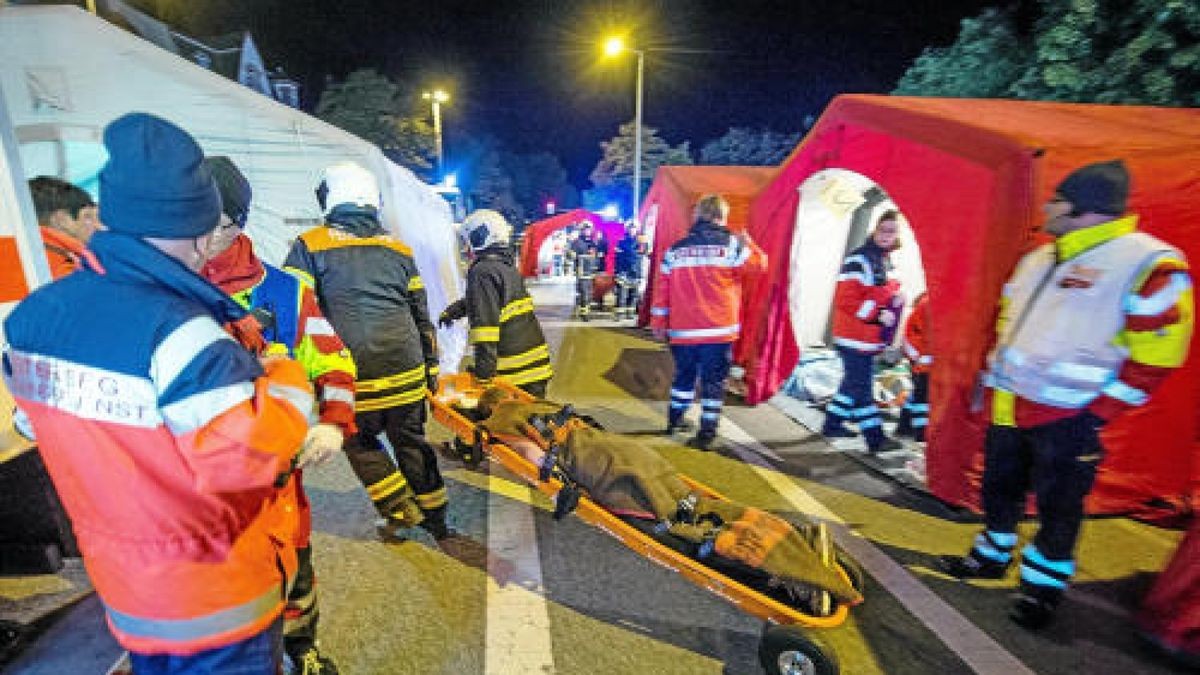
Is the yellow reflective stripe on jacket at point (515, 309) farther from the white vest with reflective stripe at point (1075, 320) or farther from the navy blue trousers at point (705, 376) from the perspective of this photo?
the white vest with reflective stripe at point (1075, 320)

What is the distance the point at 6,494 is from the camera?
115 inches

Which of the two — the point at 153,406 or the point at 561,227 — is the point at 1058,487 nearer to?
the point at 153,406

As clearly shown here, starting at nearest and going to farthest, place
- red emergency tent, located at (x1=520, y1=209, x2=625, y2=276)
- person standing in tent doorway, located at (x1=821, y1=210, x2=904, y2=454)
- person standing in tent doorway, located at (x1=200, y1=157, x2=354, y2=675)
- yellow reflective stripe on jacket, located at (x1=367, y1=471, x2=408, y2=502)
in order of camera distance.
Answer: person standing in tent doorway, located at (x1=200, y1=157, x2=354, y2=675), yellow reflective stripe on jacket, located at (x1=367, y1=471, x2=408, y2=502), person standing in tent doorway, located at (x1=821, y1=210, x2=904, y2=454), red emergency tent, located at (x1=520, y1=209, x2=625, y2=276)

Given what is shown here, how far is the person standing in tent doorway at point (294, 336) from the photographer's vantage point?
1953mm

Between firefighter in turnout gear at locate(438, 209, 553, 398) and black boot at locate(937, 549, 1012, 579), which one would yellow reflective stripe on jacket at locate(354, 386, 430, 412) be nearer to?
firefighter in turnout gear at locate(438, 209, 553, 398)

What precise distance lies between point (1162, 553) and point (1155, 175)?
7.58 feet

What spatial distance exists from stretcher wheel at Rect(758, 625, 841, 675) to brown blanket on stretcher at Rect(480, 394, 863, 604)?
0.68 feet

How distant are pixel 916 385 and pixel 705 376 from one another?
6.73ft

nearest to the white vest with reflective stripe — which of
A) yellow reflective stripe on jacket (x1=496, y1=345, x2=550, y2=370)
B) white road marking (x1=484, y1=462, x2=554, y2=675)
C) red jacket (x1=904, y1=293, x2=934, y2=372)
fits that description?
red jacket (x1=904, y1=293, x2=934, y2=372)

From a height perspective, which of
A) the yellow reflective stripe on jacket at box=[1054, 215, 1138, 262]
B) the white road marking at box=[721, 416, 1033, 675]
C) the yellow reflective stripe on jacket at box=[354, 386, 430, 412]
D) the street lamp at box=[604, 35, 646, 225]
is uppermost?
the street lamp at box=[604, 35, 646, 225]

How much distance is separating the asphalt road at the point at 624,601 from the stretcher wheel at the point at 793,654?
0.15 metres

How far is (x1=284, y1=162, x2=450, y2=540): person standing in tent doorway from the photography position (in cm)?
303

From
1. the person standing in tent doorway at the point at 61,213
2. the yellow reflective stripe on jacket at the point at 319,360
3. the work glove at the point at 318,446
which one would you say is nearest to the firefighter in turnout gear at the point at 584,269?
the person standing in tent doorway at the point at 61,213

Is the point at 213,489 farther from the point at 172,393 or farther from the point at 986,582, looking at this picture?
the point at 986,582
